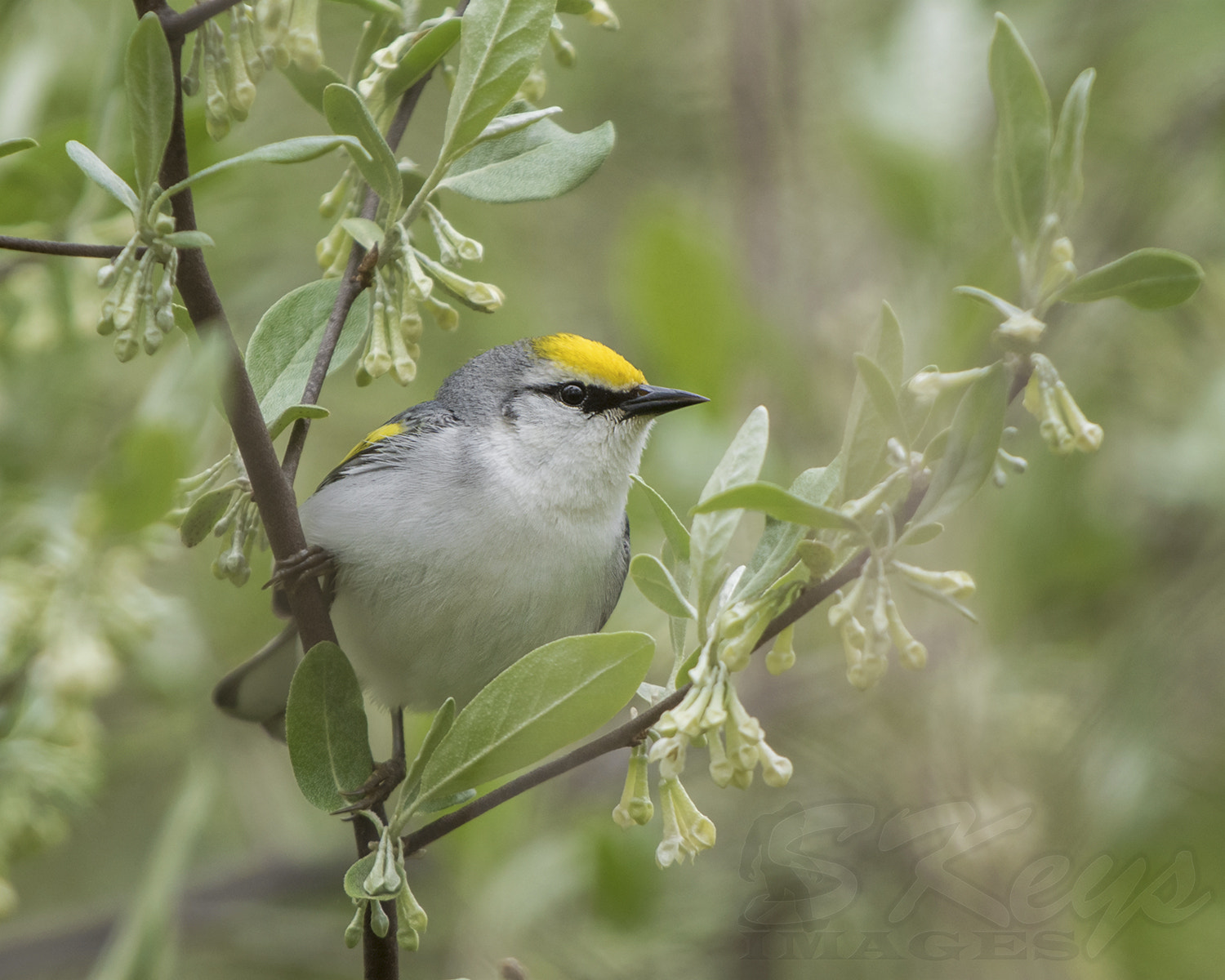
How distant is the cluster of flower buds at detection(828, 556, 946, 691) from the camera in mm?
1119

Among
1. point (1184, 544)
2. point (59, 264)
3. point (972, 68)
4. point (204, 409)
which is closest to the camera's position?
point (204, 409)

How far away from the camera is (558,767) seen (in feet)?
4.24

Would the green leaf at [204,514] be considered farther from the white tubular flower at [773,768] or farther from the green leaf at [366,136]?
the white tubular flower at [773,768]

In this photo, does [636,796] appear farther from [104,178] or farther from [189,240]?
[104,178]

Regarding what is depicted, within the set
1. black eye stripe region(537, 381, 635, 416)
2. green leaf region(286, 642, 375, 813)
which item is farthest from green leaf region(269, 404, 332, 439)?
black eye stripe region(537, 381, 635, 416)

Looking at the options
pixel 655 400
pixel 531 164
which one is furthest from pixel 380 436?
pixel 531 164

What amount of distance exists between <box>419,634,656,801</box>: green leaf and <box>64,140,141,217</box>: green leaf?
674mm

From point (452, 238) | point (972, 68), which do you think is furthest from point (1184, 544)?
point (452, 238)

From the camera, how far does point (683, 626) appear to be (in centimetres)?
149

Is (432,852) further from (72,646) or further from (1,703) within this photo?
(72,646)

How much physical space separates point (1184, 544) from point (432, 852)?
255 centimetres

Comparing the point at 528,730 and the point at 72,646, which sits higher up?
the point at 72,646

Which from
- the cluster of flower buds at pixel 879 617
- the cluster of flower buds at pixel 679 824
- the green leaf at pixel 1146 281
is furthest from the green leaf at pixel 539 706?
the green leaf at pixel 1146 281

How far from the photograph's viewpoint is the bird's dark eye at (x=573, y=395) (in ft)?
9.70
